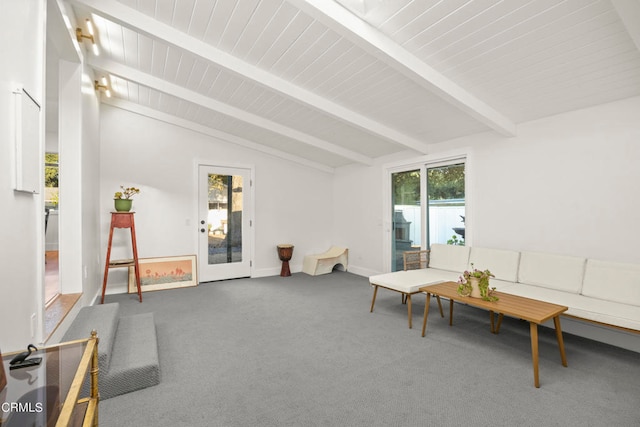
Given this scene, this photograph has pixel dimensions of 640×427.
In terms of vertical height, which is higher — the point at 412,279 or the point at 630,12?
the point at 630,12

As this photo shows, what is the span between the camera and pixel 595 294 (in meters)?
2.75

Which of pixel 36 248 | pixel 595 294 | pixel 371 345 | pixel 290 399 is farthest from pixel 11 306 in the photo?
pixel 595 294

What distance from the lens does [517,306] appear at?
251cm

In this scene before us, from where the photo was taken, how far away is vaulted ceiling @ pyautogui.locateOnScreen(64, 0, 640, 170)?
2180 mm

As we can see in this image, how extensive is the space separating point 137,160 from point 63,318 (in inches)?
128

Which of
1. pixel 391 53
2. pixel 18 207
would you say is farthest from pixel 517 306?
pixel 18 207

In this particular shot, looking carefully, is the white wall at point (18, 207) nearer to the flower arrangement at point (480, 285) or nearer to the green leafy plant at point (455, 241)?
the flower arrangement at point (480, 285)

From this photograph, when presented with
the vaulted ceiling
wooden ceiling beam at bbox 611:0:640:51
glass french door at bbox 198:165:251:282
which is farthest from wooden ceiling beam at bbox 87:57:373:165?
wooden ceiling beam at bbox 611:0:640:51

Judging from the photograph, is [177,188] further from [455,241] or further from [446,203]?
[455,241]

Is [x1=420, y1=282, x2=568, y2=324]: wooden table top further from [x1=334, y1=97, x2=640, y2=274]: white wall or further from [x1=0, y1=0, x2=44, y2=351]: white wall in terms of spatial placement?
[x1=0, y1=0, x2=44, y2=351]: white wall

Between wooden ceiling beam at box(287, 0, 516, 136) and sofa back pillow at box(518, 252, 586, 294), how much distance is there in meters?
1.53

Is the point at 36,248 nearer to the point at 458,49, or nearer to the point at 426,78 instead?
the point at 426,78

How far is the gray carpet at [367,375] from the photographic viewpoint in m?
1.86

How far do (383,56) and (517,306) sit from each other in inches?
92.9
